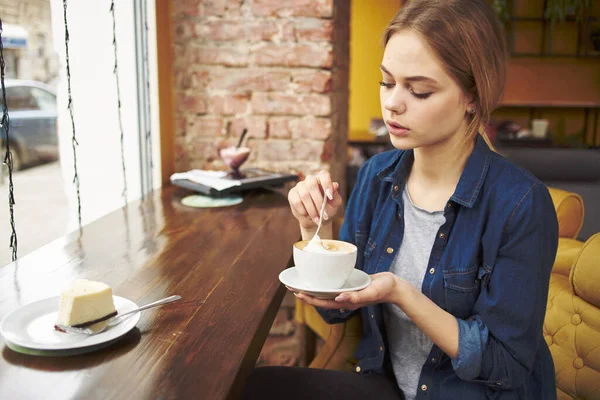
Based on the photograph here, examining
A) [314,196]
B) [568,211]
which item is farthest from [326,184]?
[568,211]

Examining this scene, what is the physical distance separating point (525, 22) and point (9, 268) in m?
7.76

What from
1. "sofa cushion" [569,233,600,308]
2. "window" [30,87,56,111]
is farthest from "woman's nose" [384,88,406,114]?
"window" [30,87,56,111]

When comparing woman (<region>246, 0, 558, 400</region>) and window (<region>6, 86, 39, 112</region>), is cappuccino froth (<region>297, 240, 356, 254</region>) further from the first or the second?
window (<region>6, 86, 39, 112</region>)

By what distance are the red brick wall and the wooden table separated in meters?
0.40

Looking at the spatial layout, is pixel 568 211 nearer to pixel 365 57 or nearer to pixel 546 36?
pixel 365 57

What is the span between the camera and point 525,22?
7.71m

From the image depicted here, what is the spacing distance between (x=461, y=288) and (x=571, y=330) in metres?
0.39

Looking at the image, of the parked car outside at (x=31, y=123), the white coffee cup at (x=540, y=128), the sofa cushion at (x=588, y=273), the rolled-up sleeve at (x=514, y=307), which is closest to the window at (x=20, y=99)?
the parked car outside at (x=31, y=123)

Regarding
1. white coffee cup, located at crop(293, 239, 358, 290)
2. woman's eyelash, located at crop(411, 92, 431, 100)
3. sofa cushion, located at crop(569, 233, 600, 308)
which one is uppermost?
woman's eyelash, located at crop(411, 92, 431, 100)

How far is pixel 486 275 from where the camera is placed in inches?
46.2

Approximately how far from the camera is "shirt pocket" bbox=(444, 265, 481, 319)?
1.19m

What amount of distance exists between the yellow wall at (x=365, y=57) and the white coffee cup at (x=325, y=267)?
22.8 feet

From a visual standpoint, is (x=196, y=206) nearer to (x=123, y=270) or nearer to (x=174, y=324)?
(x=123, y=270)

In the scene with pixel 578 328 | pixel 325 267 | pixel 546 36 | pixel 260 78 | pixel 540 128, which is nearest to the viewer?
pixel 325 267
